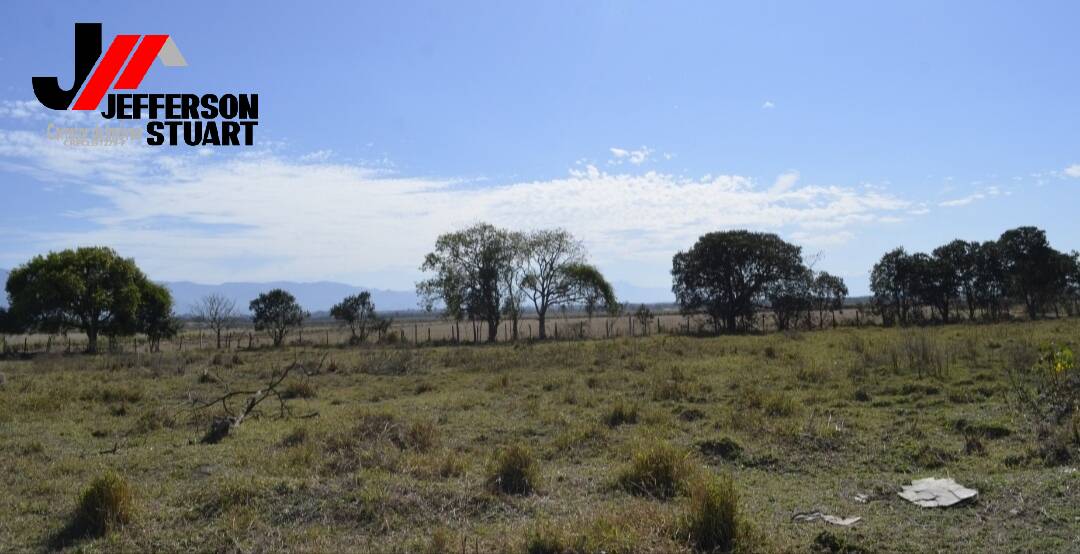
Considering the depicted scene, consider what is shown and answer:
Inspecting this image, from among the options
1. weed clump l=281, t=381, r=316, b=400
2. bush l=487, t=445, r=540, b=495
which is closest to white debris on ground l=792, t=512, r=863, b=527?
bush l=487, t=445, r=540, b=495

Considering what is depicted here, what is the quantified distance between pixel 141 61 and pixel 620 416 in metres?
14.1

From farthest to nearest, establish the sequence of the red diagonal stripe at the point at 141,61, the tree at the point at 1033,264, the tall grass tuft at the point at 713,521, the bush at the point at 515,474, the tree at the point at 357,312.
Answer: the tree at the point at 357,312 → the tree at the point at 1033,264 → the red diagonal stripe at the point at 141,61 → the bush at the point at 515,474 → the tall grass tuft at the point at 713,521

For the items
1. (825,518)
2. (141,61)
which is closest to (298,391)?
(141,61)

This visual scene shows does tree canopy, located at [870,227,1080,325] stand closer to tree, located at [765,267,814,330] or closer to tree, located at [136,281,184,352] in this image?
tree, located at [765,267,814,330]

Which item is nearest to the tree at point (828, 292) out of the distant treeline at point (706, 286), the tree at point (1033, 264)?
the distant treeline at point (706, 286)

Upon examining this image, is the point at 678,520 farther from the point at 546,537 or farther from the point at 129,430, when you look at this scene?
the point at 129,430

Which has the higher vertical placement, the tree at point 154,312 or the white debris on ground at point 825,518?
the tree at point 154,312

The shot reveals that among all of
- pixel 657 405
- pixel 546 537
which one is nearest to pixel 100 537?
pixel 546 537

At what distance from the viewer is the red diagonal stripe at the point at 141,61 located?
15141 mm

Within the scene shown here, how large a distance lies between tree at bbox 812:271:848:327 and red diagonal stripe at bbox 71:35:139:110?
44509 mm

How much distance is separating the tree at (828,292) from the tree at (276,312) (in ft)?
127

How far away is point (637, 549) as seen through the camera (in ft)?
17.2

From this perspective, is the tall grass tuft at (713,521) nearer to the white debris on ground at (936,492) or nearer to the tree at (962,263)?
the white debris on ground at (936,492)

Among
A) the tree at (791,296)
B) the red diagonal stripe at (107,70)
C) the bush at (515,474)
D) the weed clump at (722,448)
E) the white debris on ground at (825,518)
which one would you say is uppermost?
the red diagonal stripe at (107,70)
